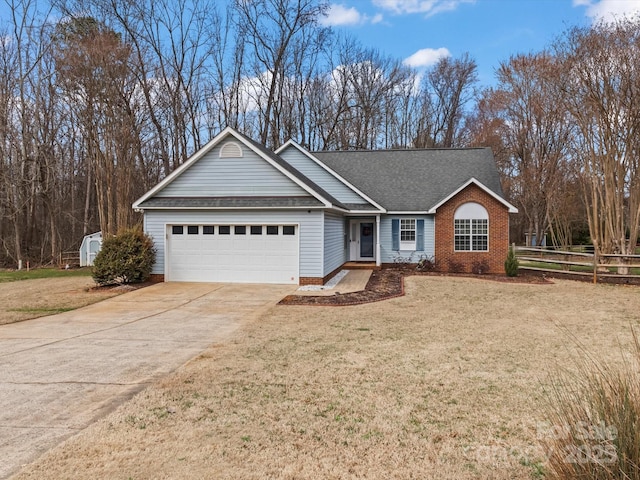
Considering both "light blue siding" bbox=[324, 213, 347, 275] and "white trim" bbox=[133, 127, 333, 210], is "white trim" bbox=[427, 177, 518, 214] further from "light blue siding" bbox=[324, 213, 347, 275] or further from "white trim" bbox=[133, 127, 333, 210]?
"white trim" bbox=[133, 127, 333, 210]

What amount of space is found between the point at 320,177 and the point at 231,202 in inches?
264

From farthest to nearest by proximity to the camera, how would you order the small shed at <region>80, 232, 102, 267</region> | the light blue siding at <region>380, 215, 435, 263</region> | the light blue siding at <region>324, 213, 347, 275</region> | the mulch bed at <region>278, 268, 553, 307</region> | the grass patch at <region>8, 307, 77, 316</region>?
the small shed at <region>80, 232, 102, 267</region> → the light blue siding at <region>380, 215, 435, 263</region> → the light blue siding at <region>324, 213, 347, 275</region> → the mulch bed at <region>278, 268, 553, 307</region> → the grass patch at <region>8, 307, 77, 316</region>

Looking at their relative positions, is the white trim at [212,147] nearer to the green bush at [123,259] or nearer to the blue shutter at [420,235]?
the green bush at [123,259]

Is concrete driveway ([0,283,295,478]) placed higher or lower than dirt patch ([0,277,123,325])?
lower

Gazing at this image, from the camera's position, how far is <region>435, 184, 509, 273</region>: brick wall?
18.6 m

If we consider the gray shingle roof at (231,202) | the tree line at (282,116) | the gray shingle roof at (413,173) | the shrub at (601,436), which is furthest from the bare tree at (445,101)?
→ the shrub at (601,436)

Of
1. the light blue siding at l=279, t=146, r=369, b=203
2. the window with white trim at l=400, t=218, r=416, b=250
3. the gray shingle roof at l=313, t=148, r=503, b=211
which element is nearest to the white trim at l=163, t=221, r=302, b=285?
the light blue siding at l=279, t=146, r=369, b=203

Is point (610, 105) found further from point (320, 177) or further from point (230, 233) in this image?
point (230, 233)

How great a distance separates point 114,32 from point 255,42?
970 cm

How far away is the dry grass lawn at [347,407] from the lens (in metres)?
3.59

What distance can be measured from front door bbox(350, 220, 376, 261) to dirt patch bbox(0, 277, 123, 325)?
11.4 meters

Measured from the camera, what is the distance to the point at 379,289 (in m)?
13.7

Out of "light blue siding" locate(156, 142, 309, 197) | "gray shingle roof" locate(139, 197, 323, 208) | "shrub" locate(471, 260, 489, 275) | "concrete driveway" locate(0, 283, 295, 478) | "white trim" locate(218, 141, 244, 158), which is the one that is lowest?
"concrete driveway" locate(0, 283, 295, 478)

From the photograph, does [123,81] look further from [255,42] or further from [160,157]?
[255,42]
